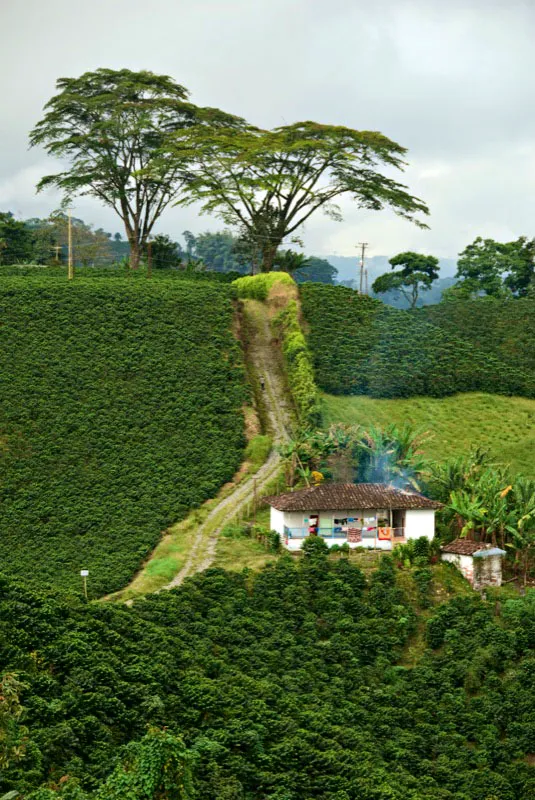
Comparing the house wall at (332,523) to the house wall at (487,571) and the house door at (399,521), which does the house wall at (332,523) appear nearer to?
the house door at (399,521)

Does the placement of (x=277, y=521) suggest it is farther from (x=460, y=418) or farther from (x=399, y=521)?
(x=460, y=418)

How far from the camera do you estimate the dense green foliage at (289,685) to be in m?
25.8

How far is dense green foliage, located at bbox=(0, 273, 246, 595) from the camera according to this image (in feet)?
140

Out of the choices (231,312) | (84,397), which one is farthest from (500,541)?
(231,312)

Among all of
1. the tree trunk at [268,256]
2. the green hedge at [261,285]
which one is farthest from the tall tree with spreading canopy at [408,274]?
the green hedge at [261,285]

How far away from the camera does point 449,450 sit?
53.3m

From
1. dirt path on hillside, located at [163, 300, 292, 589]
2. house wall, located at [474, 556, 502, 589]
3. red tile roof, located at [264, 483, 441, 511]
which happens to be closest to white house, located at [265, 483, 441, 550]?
red tile roof, located at [264, 483, 441, 511]

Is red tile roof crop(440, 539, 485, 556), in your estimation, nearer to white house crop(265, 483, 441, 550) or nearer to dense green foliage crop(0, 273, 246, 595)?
white house crop(265, 483, 441, 550)

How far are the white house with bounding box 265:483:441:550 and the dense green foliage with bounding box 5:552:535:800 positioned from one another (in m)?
1.32

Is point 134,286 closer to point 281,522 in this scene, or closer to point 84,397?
point 84,397

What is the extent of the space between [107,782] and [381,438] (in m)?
26.9

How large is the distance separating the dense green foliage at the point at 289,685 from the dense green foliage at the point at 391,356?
69.1ft

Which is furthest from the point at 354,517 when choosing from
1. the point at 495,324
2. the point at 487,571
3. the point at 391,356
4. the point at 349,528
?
the point at 495,324

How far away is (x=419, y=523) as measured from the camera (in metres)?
41.2
